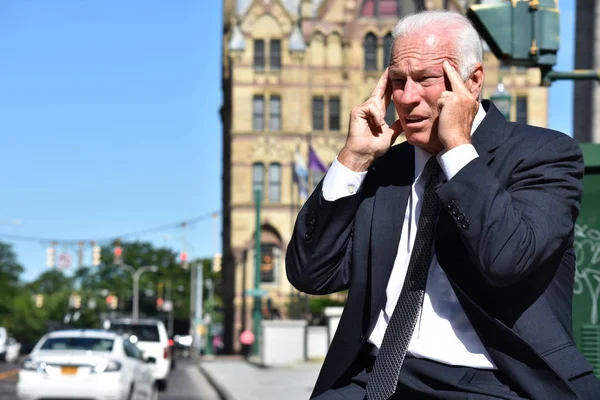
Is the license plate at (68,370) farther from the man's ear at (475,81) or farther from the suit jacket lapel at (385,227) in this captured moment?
the man's ear at (475,81)

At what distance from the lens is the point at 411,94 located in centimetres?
325

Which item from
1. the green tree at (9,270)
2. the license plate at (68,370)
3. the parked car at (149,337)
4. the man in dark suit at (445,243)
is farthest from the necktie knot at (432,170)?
the green tree at (9,270)

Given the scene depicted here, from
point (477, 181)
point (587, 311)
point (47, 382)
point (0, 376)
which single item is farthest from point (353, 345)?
point (0, 376)

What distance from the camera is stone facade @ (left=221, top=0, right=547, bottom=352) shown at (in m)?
67.4

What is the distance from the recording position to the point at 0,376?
37.5m

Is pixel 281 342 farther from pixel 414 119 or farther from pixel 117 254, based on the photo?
pixel 117 254

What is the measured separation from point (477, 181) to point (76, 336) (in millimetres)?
17880

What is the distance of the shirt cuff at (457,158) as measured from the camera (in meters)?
3.13

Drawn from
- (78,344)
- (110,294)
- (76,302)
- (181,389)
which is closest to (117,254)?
(181,389)

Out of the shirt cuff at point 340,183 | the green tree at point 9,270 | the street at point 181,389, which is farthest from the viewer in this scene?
the green tree at point 9,270

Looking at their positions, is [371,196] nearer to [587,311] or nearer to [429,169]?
[429,169]

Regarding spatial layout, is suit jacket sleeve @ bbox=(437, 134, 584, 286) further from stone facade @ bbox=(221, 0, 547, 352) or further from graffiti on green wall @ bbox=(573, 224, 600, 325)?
stone facade @ bbox=(221, 0, 547, 352)

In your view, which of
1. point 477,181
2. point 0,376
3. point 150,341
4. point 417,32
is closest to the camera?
point 477,181

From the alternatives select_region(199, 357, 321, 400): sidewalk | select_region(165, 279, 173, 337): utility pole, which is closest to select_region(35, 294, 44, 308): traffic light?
select_region(165, 279, 173, 337): utility pole
